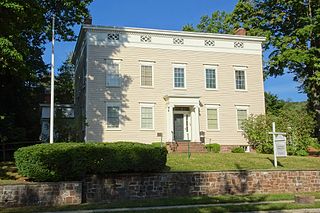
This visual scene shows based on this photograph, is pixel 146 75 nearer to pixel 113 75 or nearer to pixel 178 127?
pixel 113 75

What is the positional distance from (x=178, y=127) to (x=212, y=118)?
265cm

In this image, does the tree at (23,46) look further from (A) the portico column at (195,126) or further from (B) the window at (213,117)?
(B) the window at (213,117)

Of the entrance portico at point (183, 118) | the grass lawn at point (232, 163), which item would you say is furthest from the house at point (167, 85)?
the grass lawn at point (232, 163)

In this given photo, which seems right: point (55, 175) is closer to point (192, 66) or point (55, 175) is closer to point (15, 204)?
point (15, 204)

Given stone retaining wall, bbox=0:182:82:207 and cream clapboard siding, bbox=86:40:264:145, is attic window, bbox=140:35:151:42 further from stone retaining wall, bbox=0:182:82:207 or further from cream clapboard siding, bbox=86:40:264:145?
stone retaining wall, bbox=0:182:82:207

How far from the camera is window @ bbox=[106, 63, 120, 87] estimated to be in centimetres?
2619

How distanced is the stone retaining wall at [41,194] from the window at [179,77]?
15.5m

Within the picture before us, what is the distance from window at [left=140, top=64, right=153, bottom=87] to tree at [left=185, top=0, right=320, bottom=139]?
37.4ft

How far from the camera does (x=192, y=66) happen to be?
28078 mm

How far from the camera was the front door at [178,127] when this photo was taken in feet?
89.7

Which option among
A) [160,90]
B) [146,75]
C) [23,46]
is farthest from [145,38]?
[23,46]

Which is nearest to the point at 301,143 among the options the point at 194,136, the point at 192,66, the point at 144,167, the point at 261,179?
the point at 194,136

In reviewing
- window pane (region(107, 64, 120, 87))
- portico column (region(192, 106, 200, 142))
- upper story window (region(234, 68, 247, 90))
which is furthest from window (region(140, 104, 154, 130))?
upper story window (region(234, 68, 247, 90))

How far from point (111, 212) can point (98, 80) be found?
15973 millimetres
